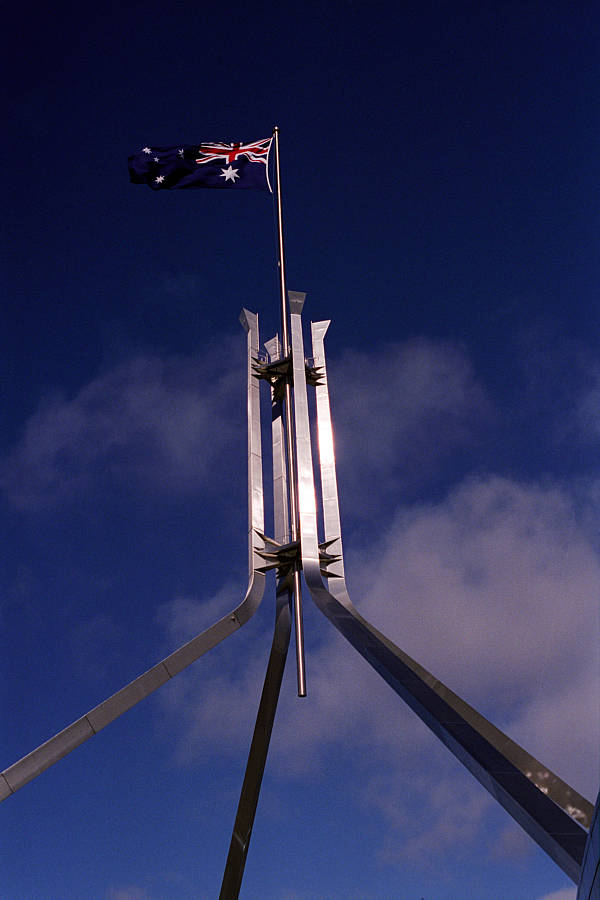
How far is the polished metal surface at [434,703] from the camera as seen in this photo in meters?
10.4

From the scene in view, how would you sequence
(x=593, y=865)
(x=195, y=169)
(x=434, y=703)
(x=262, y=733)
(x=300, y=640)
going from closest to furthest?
(x=593, y=865)
(x=434, y=703)
(x=262, y=733)
(x=300, y=640)
(x=195, y=169)

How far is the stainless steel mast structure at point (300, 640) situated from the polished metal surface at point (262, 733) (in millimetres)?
21

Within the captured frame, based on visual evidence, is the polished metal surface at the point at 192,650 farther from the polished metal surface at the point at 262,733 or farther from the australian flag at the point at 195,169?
the australian flag at the point at 195,169

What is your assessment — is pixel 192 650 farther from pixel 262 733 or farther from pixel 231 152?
pixel 231 152

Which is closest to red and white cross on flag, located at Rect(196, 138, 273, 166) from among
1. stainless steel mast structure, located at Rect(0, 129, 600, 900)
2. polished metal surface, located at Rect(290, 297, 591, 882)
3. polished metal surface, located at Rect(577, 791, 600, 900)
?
stainless steel mast structure, located at Rect(0, 129, 600, 900)

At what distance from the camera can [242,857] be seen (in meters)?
16.2

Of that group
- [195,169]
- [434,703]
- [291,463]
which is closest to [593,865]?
[434,703]

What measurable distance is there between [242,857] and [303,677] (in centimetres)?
365

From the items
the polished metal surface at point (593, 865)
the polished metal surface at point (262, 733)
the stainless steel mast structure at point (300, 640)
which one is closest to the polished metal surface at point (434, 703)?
the stainless steel mast structure at point (300, 640)

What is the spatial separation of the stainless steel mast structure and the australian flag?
189 centimetres

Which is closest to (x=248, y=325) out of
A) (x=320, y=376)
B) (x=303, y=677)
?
(x=320, y=376)

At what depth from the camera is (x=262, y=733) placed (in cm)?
1744

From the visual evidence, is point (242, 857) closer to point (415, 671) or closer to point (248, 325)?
point (415, 671)

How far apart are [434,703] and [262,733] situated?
5107 millimetres
